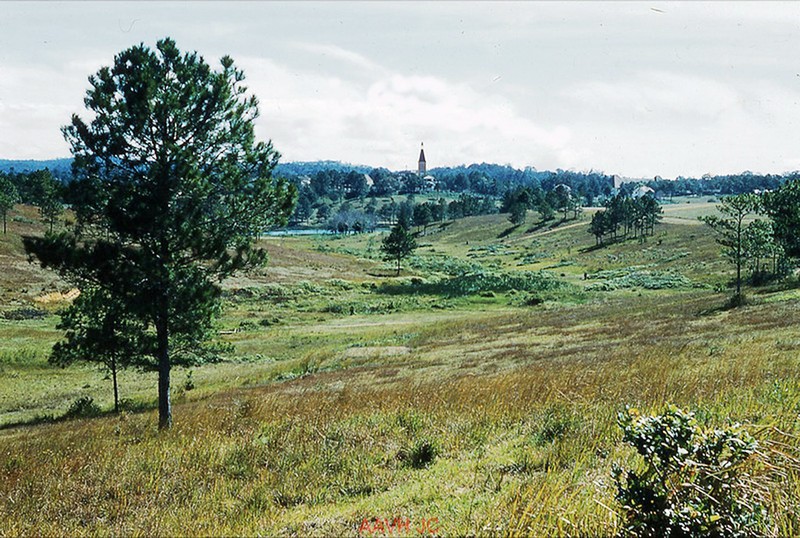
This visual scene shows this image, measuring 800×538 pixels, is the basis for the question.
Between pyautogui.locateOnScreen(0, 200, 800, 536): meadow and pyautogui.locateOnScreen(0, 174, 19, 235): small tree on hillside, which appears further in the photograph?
pyautogui.locateOnScreen(0, 174, 19, 235): small tree on hillside

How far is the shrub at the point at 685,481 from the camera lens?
411 cm

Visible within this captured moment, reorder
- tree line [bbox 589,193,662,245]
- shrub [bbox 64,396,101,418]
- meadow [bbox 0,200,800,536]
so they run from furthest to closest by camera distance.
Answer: tree line [bbox 589,193,662,245], shrub [bbox 64,396,101,418], meadow [bbox 0,200,800,536]

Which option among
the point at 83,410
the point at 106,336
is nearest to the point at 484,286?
the point at 83,410

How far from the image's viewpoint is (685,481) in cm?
445

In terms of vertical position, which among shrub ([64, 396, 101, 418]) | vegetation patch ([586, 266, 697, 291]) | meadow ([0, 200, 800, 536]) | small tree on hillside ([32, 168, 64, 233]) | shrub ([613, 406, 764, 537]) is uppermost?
small tree on hillside ([32, 168, 64, 233])

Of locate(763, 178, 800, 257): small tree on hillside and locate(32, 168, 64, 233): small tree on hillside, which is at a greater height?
locate(32, 168, 64, 233): small tree on hillside

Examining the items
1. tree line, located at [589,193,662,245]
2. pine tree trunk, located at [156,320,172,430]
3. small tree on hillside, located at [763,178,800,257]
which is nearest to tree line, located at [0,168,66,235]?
pine tree trunk, located at [156,320,172,430]

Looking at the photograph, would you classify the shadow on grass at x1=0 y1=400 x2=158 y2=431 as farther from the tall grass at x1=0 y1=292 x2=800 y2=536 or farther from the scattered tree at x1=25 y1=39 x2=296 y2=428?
the tall grass at x1=0 y1=292 x2=800 y2=536

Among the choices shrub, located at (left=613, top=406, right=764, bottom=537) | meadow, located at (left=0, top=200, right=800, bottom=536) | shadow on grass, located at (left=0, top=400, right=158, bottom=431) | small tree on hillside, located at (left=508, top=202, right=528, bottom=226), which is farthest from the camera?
small tree on hillside, located at (left=508, top=202, right=528, bottom=226)

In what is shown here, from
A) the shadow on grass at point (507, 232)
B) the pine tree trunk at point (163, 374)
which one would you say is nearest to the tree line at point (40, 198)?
the pine tree trunk at point (163, 374)

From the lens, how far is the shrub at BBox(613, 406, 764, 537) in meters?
4.11

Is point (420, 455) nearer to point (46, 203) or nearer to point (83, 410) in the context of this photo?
point (83, 410)

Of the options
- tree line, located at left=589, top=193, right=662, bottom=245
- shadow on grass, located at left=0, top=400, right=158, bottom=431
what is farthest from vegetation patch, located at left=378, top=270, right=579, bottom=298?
tree line, located at left=589, top=193, right=662, bottom=245

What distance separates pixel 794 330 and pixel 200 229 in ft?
71.0
